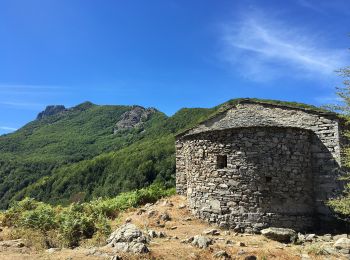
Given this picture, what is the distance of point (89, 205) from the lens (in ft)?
55.0

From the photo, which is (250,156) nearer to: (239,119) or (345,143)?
(239,119)

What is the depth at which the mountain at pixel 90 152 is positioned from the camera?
5325cm

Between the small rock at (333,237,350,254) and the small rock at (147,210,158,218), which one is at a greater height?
the small rock at (147,210,158,218)

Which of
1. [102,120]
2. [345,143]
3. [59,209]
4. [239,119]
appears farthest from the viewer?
[102,120]

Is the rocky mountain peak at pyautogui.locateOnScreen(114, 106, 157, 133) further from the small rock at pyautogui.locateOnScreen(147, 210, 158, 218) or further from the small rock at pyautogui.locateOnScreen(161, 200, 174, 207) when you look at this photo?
the small rock at pyautogui.locateOnScreen(147, 210, 158, 218)

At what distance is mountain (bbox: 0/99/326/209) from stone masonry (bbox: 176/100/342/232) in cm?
460

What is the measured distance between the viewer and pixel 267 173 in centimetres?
1409

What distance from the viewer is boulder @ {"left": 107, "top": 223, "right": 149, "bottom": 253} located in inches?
376

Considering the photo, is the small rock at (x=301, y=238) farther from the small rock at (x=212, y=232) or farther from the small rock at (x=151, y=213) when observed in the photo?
the small rock at (x=151, y=213)

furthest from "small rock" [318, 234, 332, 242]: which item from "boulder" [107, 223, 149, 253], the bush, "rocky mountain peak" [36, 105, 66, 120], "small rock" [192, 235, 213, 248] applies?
"rocky mountain peak" [36, 105, 66, 120]

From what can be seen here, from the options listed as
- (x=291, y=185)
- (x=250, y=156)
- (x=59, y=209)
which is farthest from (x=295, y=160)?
(x=59, y=209)

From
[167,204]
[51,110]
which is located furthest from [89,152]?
[167,204]

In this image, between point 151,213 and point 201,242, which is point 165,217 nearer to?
point 151,213

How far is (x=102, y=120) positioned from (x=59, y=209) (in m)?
110
